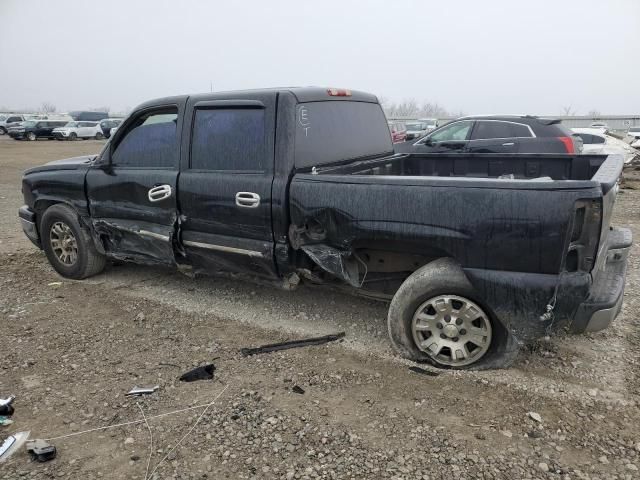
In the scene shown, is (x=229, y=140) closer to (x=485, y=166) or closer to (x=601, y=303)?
(x=485, y=166)

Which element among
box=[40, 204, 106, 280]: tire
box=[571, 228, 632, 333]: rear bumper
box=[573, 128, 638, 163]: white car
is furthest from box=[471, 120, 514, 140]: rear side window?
box=[40, 204, 106, 280]: tire

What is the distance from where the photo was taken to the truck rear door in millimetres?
4031

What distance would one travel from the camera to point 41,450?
2.79 metres

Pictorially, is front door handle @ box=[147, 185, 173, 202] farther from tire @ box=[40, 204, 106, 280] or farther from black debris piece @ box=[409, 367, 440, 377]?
black debris piece @ box=[409, 367, 440, 377]

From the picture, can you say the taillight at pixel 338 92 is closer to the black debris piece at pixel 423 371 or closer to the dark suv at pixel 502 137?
the black debris piece at pixel 423 371

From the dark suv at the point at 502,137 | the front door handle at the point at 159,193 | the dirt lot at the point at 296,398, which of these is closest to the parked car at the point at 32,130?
the dark suv at the point at 502,137

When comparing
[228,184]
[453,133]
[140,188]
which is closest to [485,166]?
[228,184]

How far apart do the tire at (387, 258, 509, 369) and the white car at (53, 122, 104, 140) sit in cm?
3964

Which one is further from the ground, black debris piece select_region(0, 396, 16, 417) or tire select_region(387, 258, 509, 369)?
tire select_region(387, 258, 509, 369)

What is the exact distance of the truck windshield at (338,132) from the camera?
4062mm

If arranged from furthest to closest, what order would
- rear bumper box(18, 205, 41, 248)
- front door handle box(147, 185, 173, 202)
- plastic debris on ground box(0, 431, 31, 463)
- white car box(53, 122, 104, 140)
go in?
white car box(53, 122, 104, 140), rear bumper box(18, 205, 41, 248), front door handle box(147, 185, 173, 202), plastic debris on ground box(0, 431, 31, 463)

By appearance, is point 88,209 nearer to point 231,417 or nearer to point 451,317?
point 231,417

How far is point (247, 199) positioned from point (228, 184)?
245mm

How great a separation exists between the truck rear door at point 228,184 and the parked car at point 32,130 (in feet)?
122
